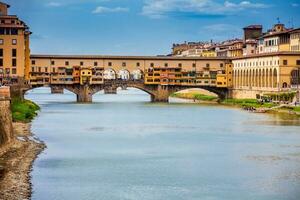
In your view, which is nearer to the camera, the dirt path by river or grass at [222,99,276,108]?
the dirt path by river

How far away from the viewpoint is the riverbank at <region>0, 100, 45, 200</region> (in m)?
18.0

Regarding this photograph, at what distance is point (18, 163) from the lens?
2216 cm

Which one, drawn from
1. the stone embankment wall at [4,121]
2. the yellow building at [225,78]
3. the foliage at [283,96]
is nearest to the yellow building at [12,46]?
the yellow building at [225,78]

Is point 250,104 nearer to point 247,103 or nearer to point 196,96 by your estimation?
point 247,103

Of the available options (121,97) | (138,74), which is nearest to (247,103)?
(138,74)

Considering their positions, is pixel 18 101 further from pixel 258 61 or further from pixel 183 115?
pixel 258 61

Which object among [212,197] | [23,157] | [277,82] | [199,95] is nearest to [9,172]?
[23,157]

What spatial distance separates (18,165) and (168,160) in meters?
5.09

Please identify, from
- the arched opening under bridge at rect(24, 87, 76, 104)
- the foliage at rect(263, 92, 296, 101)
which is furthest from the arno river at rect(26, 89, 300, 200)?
the arched opening under bridge at rect(24, 87, 76, 104)

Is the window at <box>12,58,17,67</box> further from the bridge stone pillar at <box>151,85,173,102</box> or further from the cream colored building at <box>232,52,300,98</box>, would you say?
the cream colored building at <box>232,52,300,98</box>

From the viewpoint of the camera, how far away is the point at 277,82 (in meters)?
55.2

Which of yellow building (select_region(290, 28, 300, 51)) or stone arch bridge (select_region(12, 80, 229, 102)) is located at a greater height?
yellow building (select_region(290, 28, 300, 51))

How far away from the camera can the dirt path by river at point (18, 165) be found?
59.0 ft

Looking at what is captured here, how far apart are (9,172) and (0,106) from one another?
5.84 metres
